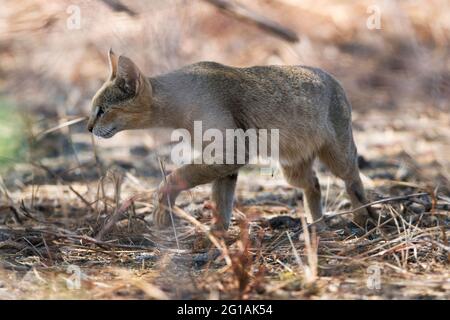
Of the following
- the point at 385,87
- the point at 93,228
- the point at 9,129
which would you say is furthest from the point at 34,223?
the point at 385,87

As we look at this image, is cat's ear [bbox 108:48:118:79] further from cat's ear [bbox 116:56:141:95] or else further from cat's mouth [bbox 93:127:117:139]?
cat's mouth [bbox 93:127:117:139]

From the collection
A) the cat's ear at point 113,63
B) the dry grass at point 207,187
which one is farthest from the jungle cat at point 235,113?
the dry grass at point 207,187

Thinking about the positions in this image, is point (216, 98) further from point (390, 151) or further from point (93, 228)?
point (390, 151)

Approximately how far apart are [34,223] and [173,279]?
6.72 ft

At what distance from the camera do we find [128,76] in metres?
5.53

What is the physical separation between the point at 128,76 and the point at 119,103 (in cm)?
21

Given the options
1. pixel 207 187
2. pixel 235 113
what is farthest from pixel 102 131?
pixel 207 187

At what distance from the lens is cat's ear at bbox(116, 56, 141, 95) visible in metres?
5.45

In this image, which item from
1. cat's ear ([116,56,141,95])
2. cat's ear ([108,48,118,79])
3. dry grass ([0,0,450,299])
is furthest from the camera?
cat's ear ([108,48,118,79])

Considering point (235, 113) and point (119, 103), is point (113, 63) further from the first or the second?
point (235, 113)

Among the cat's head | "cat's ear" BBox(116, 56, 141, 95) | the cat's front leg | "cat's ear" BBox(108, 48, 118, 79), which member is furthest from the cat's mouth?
the cat's front leg

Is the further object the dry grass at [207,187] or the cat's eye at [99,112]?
the cat's eye at [99,112]

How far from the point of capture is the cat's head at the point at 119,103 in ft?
18.2

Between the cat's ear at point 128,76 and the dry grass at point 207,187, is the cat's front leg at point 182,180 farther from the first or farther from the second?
the cat's ear at point 128,76
